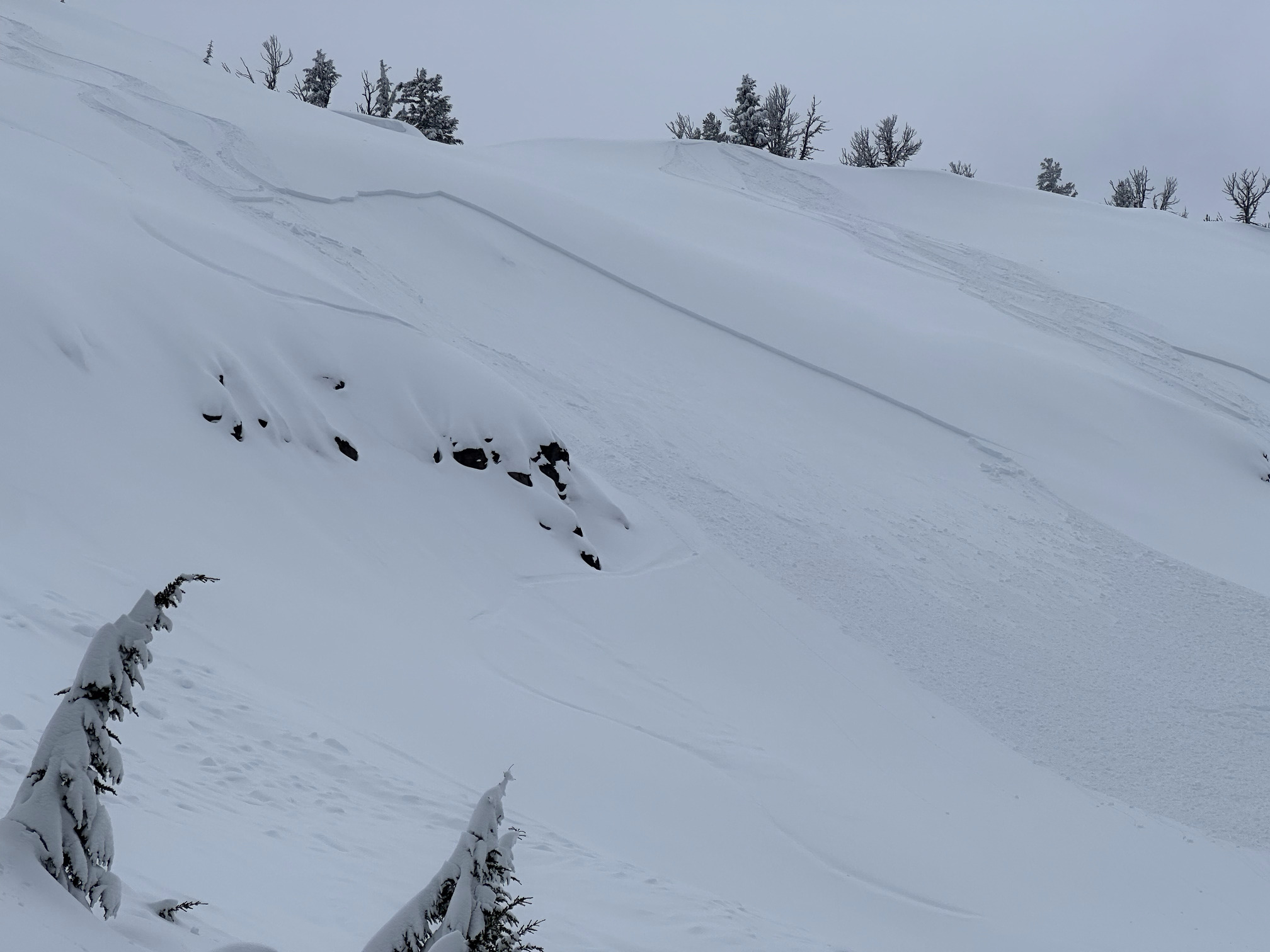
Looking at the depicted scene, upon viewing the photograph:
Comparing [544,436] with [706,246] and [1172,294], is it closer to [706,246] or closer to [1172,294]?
[706,246]

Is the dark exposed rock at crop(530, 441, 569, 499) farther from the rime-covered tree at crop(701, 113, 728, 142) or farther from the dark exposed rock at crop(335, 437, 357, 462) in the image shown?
the rime-covered tree at crop(701, 113, 728, 142)

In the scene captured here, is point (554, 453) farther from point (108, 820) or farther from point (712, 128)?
point (712, 128)

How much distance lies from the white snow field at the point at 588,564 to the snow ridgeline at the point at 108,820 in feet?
0.39

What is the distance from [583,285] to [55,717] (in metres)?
15.4

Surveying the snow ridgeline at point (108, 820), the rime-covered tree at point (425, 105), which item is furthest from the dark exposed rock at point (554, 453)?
the rime-covered tree at point (425, 105)

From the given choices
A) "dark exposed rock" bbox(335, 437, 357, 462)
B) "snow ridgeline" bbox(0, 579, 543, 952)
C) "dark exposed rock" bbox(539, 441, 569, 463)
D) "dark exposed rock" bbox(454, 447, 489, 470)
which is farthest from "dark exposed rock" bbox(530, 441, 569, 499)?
"snow ridgeline" bbox(0, 579, 543, 952)

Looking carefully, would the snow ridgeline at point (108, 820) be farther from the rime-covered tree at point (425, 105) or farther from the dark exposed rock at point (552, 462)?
the rime-covered tree at point (425, 105)

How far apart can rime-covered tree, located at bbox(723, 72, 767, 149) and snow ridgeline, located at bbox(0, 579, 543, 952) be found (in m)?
41.3

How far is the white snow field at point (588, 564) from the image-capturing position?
249 inches

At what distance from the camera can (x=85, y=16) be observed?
Answer: 2367cm

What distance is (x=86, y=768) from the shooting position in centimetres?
288

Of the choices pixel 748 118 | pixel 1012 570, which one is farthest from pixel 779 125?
pixel 1012 570

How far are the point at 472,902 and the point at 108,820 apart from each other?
1091mm

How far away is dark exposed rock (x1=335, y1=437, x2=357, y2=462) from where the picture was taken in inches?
416
